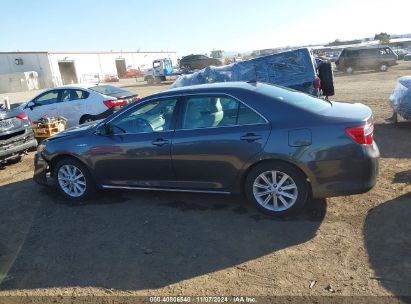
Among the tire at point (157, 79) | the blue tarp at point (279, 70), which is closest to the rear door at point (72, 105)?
the blue tarp at point (279, 70)

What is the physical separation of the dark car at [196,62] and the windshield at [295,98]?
39535mm

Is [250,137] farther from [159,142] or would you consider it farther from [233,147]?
[159,142]

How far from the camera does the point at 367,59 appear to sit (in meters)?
30.7

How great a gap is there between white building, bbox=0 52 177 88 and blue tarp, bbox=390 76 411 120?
157ft

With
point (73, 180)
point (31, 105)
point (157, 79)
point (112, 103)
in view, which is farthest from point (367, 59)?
point (73, 180)

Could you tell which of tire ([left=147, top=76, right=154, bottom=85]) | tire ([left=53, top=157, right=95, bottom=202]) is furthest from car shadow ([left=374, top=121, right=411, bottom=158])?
tire ([left=147, top=76, right=154, bottom=85])

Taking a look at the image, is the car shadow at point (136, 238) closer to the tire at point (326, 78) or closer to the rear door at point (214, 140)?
the rear door at point (214, 140)

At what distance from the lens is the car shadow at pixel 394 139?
6.89 metres

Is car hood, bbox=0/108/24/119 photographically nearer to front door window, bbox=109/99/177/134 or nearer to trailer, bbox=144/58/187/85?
front door window, bbox=109/99/177/134

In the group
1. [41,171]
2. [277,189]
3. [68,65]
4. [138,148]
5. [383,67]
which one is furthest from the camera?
[68,65]

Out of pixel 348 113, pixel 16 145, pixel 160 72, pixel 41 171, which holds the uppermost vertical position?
pixel 160 72

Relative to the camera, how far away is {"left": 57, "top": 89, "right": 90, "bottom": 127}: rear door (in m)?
10.7

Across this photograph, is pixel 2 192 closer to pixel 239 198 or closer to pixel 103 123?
pixel 103 123

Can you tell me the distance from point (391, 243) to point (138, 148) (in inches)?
123
